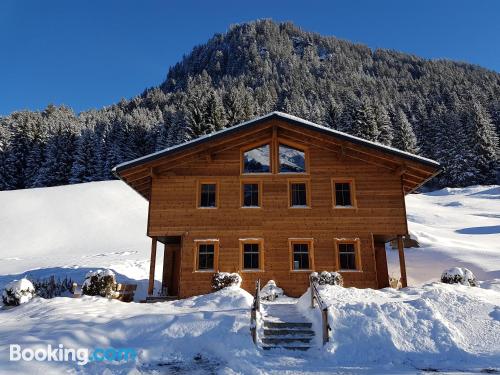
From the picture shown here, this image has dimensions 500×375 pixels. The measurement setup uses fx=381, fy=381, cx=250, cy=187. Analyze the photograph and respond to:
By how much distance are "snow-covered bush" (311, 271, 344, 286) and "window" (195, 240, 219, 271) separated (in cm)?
479

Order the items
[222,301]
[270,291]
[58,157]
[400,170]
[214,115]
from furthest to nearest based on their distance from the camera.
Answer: [58,157] < [214,115] < [400,170] < [270,291] < [222,301]

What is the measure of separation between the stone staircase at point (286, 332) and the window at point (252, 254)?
5.38m

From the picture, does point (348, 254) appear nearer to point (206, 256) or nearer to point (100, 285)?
point (206, 256)

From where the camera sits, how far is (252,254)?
18625 mm

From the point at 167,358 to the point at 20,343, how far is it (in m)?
3.62

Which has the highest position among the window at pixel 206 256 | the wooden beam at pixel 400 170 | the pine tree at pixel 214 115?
the pine tree at pixel 214 115

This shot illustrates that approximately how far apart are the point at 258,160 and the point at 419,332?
39.2ft

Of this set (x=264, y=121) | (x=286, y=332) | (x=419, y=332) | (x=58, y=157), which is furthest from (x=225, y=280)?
(x=58, y=157)

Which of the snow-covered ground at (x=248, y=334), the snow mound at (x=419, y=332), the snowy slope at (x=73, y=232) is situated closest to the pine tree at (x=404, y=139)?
the snowy slope at (x=73, y=232)

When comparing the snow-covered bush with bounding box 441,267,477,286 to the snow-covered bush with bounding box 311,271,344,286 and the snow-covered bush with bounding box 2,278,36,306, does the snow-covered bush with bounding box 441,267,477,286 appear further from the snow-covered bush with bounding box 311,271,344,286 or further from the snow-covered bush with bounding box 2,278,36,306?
the snow-covered bush with bounding box 2,278,36,306

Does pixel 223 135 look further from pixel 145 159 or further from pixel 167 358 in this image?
pixel 167 358

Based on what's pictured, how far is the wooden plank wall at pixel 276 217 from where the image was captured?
18.3 meters

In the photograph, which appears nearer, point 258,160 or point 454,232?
point 258,160

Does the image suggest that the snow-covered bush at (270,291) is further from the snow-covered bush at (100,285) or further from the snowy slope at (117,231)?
the snowy slope at (117,231)
